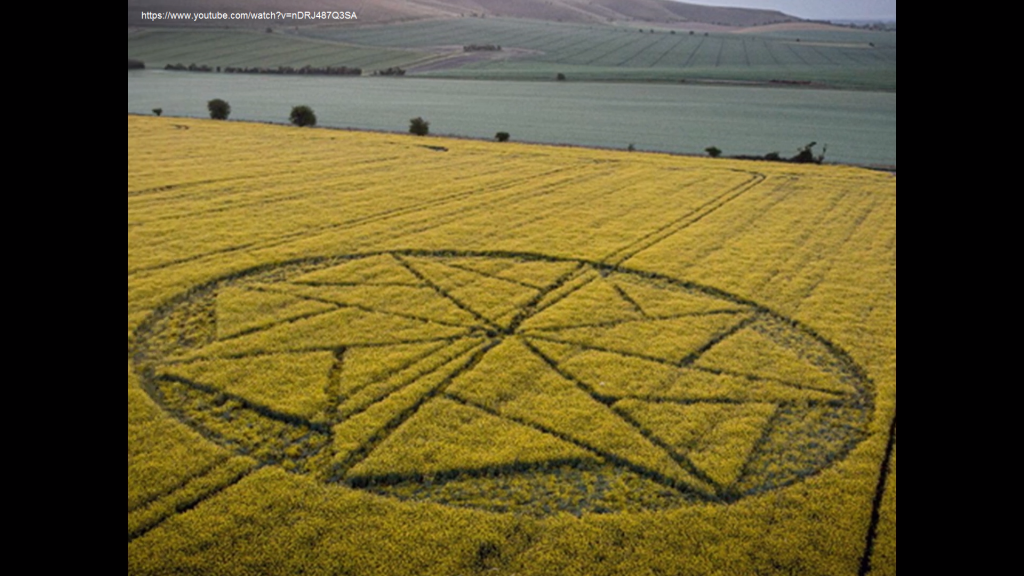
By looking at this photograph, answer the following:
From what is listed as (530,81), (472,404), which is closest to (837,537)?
(472,404)

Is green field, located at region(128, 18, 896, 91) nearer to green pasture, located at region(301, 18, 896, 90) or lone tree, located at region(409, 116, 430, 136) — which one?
green pasture, located at region(301, 18, 896, 90)

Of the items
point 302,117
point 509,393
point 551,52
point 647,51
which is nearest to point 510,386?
point 509,393

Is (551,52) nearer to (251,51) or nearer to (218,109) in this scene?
(251,51)

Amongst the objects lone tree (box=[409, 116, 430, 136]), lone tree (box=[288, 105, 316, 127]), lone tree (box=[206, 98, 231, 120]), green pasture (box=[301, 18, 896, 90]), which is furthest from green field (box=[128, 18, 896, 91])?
lone tree (box=[409, 116, 430, 136])

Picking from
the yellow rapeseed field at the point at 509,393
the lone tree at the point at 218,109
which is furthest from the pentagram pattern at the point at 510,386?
the lone tree at the point at 218,109
